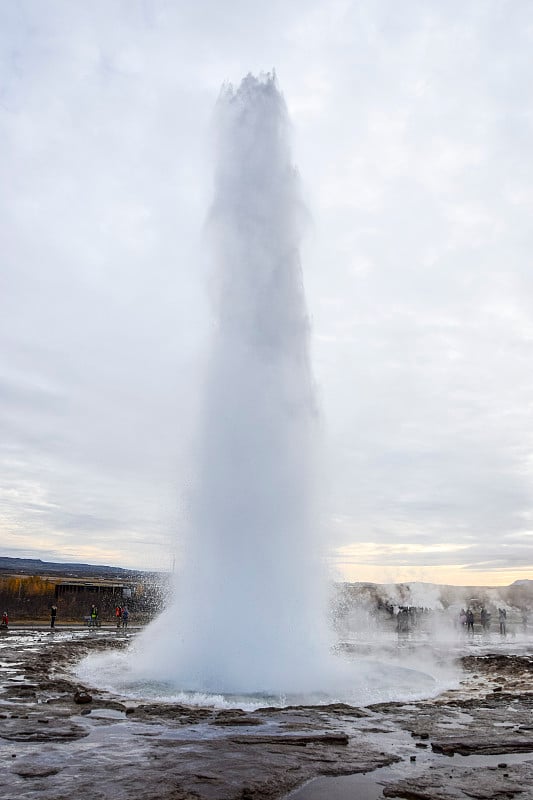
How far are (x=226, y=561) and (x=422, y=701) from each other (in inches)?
254

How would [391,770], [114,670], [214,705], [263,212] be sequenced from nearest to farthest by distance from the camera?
[391,770]
[214,705]
[114,670]
[263,212]

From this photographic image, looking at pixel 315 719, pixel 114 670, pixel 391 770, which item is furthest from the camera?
pixel 114 670

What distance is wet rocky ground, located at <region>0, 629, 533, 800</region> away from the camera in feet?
25.5

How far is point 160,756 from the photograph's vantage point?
356 inches

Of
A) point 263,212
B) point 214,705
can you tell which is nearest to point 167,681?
point 214,705

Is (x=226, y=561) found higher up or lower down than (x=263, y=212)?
lower down

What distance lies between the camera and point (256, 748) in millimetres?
9703

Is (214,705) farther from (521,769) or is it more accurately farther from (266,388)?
(266,388)

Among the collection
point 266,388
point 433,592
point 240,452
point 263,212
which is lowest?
point 433,592

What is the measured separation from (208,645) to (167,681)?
1436mm

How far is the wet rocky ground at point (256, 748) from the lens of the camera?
7773 mm

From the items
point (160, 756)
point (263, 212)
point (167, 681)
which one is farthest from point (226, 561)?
point (263, 212)

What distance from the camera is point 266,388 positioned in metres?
20.7

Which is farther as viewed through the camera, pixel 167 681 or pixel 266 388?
pixel 266 388
